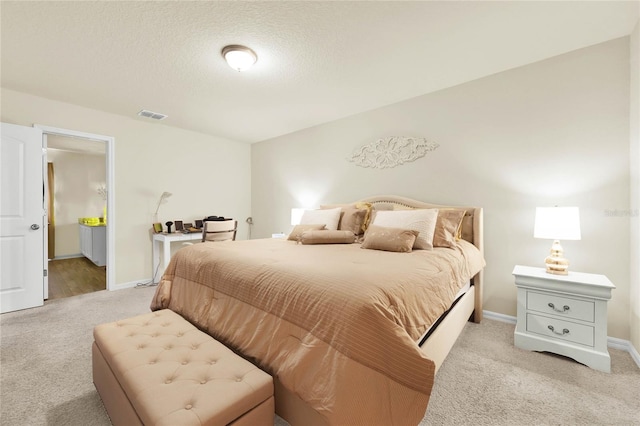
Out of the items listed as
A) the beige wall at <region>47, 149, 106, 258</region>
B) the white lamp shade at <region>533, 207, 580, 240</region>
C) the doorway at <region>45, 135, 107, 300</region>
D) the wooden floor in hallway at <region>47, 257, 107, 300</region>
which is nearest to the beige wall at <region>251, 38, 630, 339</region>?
the white lamp shade at <region>533, 207, 580, 240</region>

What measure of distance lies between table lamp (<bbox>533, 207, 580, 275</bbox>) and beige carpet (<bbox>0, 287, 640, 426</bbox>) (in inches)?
26.6

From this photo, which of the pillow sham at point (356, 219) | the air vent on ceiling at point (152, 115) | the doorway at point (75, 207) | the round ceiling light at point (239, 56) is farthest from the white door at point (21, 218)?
the pillow sham at point (356, 219)

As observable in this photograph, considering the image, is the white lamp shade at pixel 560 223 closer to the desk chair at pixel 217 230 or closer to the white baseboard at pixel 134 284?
the desk chair at pixel 217 230

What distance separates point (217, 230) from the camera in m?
3.67

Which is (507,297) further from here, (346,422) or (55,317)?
(55,317)

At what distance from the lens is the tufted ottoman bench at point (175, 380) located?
3.24ft

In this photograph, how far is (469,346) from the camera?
7.03 ft

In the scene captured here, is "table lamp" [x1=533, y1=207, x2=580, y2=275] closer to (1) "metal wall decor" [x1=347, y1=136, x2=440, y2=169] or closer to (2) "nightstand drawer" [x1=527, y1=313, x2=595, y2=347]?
(2) "nightstand drawer" [x1=527, y1=313, x2=595, y2=347]

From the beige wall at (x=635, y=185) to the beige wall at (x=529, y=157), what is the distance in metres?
0.07

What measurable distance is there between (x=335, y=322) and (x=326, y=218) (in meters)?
2.20

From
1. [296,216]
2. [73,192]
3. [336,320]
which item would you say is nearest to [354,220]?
[296,216]

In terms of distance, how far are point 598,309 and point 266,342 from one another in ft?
7.23

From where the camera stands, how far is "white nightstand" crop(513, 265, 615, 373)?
6.02 feet

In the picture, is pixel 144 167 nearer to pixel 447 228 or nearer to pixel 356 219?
pixel 356 219
